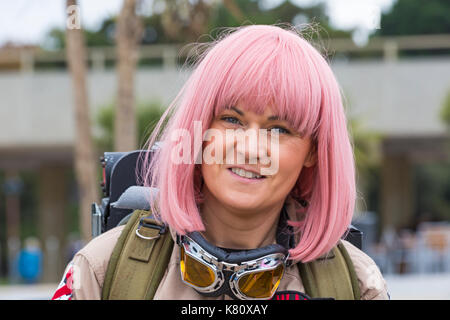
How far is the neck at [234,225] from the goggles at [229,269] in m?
0.11

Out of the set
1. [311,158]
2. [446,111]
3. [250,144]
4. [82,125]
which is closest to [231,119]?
[250,144]

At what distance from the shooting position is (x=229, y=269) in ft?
4.79

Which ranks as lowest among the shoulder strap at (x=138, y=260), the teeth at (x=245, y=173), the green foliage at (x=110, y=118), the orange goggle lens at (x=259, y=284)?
the green foliage at (x=110, y=118)

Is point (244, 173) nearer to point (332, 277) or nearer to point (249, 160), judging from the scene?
point (249, 160)

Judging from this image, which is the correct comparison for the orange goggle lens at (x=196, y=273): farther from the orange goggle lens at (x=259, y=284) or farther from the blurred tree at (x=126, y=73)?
the blurred tree at (x=126, y=73)

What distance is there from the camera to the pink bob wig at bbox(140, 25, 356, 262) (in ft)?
4.67

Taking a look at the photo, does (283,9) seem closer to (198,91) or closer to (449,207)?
(198,91)

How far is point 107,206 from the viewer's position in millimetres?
1819

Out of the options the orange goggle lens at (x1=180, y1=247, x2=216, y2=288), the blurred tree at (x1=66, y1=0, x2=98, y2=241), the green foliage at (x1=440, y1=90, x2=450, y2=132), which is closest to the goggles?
the orange goggle lens at (x1=180, y1=247, x2=216, y2=288)

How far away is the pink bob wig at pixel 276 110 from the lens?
1.42 m

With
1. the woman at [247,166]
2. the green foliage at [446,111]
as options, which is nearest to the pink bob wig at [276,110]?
the woman at [247,166]

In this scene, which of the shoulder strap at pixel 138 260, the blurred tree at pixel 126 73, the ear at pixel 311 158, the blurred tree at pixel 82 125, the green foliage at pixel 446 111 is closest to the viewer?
the shoulder strap at pixel 138 260

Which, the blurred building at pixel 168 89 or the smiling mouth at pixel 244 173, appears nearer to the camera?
the smiling mouth at pixel 244 173

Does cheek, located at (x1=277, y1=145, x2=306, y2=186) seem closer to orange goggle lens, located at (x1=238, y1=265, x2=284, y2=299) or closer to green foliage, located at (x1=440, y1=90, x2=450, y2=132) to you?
orange goggle lens, located at (x1=238, y1=265, x2=284, y2=299)
